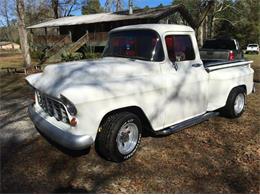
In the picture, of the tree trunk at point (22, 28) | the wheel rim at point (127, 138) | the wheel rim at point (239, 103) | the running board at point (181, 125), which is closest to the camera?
the wheel rim at point (127, 138)

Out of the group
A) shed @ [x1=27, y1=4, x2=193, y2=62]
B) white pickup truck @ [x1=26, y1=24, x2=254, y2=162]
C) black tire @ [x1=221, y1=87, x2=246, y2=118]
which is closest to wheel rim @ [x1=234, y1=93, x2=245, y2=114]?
black tire @ [x1=221, y1=87, x2=246, y2=118]

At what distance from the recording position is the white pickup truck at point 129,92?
3.80 metres

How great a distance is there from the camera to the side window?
496cm

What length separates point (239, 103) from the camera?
6.60 m

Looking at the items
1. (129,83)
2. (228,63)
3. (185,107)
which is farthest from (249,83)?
(129,83)

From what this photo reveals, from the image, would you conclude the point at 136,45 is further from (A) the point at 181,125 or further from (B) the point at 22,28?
(B) the point at 22,28

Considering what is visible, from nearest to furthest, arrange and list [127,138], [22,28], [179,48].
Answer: [127,138] < [179,48] < [22,28]

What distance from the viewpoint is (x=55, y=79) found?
4.30 meters

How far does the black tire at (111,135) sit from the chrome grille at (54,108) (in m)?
0.53

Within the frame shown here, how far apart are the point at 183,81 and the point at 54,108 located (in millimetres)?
2202

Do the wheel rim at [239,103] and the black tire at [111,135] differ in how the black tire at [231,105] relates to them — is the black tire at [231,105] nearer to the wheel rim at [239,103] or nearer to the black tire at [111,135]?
the wheel rim at [239,103]

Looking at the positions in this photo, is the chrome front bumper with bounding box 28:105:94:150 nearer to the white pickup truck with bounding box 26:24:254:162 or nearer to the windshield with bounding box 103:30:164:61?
the white pickup truck with bounding box 26:24:254:162

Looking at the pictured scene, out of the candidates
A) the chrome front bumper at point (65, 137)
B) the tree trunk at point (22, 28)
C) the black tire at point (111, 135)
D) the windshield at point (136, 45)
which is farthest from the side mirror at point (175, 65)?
the tree trunk at point (22, 28)

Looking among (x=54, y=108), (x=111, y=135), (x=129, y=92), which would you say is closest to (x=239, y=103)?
(x=129, y=92)
